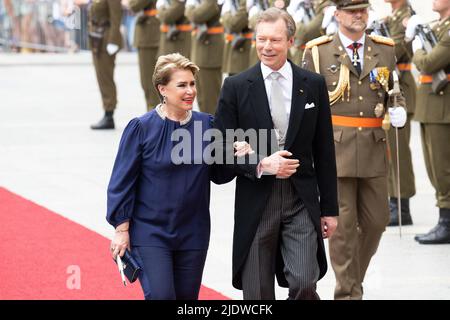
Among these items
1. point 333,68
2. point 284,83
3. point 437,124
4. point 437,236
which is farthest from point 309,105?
point 437,236

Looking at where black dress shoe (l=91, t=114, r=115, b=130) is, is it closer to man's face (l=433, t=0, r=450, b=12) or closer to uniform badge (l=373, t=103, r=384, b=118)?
man's face (l=433, t=0, r=450, b=12)

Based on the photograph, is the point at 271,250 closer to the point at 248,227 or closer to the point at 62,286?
the point at 248,227

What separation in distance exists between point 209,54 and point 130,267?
8.84 metres

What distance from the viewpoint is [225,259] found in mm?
8562

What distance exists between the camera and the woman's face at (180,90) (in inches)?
221

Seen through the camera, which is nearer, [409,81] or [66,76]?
[409,81]

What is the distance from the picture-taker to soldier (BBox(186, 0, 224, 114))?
14.2 metres

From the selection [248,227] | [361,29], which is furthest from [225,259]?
[248,227]

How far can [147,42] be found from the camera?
592 inches

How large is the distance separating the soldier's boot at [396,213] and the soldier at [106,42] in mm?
6156

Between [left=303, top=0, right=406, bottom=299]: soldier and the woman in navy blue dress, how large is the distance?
1522 millimetres

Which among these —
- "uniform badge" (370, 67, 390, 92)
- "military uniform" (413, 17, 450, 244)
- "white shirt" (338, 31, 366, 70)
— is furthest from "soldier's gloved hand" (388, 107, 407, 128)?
"military uniform" (413, 17, 450, 244)

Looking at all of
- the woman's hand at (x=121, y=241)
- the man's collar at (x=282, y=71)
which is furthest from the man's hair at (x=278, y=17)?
the woman's hand at (x=121, y=241)
